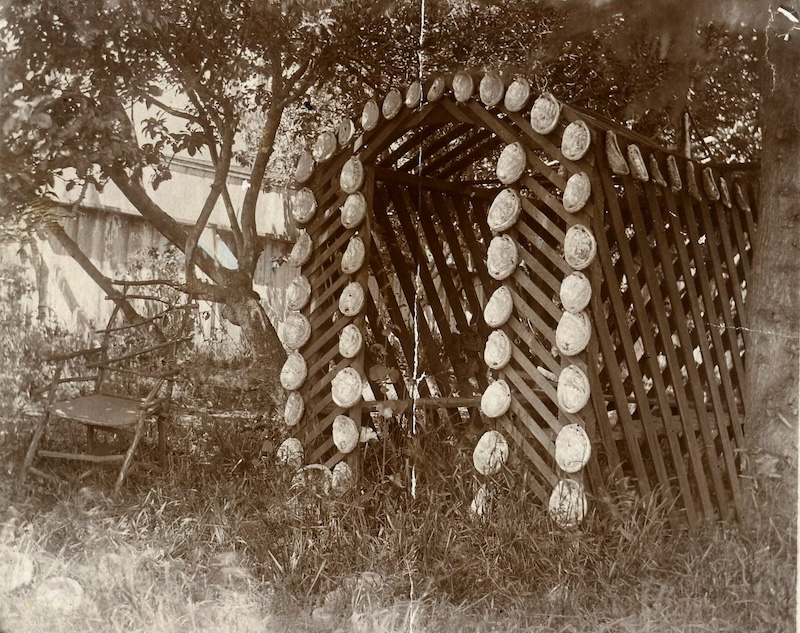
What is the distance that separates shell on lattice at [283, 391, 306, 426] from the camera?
3.93m

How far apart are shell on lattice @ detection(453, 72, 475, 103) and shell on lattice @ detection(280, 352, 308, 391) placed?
4.51 ft

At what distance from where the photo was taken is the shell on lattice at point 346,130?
4.05 m

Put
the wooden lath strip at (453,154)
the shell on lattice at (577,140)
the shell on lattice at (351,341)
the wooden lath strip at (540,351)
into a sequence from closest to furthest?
the shell on lattice at (577,140)
the wooden lath strip at (540,351)
the shell on lattice at (351,341)
the wooden lath strip at (453,154)

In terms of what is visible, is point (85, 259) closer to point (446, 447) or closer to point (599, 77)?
point (446, 447)

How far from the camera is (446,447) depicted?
3.64m

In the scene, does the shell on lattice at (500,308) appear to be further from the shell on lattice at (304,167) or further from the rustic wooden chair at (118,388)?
the rustic wooden chair at (118,388)

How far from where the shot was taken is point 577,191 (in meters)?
3.36

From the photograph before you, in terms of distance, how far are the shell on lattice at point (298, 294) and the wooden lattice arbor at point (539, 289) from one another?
11 mm

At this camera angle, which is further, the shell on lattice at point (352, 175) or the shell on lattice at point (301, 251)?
the shell on lattice at point (301, 251)

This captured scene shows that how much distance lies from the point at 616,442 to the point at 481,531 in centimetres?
73

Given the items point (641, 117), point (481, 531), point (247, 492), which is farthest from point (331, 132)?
point (481, 531)

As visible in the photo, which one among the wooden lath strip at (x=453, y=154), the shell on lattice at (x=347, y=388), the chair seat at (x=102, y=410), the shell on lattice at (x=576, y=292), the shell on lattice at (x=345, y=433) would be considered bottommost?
the shell on lattice at (x=345, y=433)

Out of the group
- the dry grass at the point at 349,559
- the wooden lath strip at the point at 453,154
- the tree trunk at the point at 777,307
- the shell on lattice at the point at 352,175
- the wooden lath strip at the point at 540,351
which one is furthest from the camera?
the wooden lath strip at the point at 453,154

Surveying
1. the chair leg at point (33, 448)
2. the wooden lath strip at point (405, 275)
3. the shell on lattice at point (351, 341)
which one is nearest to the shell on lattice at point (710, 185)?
the wooden lath strip at point (405, 275)
